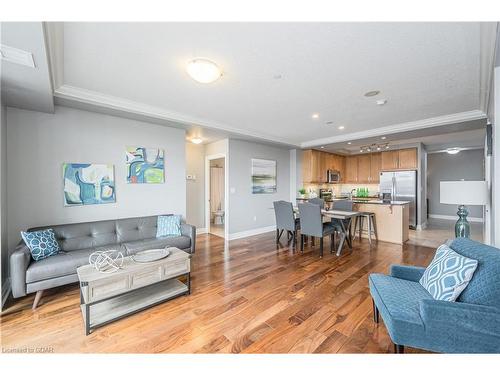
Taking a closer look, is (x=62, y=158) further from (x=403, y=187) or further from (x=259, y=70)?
(x=403, y=187)

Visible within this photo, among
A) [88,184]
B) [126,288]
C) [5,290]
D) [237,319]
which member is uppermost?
[88,184]

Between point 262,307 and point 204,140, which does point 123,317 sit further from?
point 204,140

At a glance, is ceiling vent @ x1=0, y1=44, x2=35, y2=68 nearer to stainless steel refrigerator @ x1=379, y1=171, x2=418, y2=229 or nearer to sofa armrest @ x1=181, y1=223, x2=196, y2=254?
sofa armrest @ x1=181, y1=223, x2=196, y2=254

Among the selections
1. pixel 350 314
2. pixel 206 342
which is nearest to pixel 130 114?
pixel 206 342

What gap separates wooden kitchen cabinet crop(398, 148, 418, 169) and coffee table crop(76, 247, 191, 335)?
A: 21.7 ft

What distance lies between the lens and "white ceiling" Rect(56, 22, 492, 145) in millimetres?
1750

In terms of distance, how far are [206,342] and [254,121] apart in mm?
3532

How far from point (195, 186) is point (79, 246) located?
303cm

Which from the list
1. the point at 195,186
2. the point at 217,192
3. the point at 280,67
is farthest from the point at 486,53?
the point at 217,192

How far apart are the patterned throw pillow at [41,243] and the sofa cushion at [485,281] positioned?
3904 millimetres

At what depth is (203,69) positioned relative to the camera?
2.09m

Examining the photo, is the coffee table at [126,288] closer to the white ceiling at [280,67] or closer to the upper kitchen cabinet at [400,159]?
the white ceiling at [280,67]
